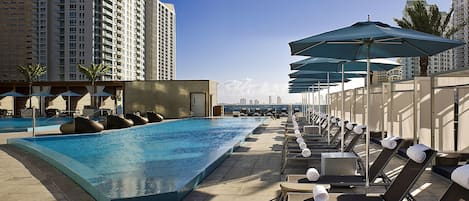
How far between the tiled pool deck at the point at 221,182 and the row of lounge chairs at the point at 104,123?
Result: 5749 millimetres

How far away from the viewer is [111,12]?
82438 mm

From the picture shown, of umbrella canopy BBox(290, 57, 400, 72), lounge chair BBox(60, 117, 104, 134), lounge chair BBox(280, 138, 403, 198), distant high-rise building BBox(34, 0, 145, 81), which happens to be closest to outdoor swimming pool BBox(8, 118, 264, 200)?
lounge chair BBox(60, 117, 104, 134)

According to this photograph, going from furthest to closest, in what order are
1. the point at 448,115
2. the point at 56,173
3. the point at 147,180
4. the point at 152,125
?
the point at 152,125 → the point at 448,115 → the point at 56,173 → the point at 147,180

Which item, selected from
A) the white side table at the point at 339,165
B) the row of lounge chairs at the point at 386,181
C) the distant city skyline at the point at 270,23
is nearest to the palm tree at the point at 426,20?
the distant city skyline at the point at 270,23

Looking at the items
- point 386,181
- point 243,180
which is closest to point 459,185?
point 386,181

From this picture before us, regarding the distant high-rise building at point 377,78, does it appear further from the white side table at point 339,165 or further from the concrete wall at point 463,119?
the white side table at point 339,165

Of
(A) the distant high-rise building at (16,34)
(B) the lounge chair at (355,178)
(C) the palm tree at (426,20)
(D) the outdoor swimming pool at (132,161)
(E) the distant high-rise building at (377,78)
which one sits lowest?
(D) the outdoor swimming pool at (132,161)

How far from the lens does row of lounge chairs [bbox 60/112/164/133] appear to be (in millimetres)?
13727

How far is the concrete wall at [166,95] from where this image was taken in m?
25.5

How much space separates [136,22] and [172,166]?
9603 centimetres

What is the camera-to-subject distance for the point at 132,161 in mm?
8461

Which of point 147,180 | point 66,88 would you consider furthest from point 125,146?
point 66,88

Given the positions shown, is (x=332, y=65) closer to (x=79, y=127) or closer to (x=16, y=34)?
(x=79, y=127)

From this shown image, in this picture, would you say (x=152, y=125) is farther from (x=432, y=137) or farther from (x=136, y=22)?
(x=136, y=22)
